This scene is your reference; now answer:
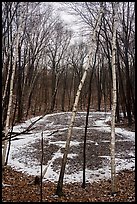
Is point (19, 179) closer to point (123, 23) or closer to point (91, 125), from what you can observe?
point (91, 125)

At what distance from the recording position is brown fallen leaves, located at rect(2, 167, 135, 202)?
22.8ft

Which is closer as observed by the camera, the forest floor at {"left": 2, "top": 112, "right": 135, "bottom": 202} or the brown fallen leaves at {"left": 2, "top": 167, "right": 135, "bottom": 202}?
the brown fallen leaves at {"left": 2, "top": 167, "right": 135, "bottom": 202}

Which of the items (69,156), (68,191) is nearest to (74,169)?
(69,156)

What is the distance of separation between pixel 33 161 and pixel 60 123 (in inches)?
330

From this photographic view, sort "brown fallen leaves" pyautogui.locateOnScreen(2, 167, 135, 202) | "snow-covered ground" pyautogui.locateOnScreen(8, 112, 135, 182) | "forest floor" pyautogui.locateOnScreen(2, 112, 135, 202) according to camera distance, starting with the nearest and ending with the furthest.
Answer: "brown fallen leaves" pyautogui.locateOnScreen(2, 167, 135, 202) < "forest floor" pyautogui.locateOnScreen(2, 112, 135, 202) < "snow-covered ground" pyautogui.locateOnScreen(8, 112, 135, 182)

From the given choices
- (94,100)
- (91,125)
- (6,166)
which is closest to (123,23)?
(91,125)

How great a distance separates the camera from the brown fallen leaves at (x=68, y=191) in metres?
6.94

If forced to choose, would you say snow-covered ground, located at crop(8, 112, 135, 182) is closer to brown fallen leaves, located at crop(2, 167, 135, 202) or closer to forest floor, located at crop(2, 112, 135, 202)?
forest floor, located at crop(2, 112, 135, 202)

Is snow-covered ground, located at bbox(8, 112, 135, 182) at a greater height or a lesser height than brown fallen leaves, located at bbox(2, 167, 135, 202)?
greater

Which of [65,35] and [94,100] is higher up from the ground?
[65,35]

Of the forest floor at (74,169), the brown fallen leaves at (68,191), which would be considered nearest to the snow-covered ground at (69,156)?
the forest floor at (74,169)

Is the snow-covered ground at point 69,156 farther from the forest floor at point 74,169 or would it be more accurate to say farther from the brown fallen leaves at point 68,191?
the brown fallen leaves at point 68,191

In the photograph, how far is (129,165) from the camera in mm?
10039

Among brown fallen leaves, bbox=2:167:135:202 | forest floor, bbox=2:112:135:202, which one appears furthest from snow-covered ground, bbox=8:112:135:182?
brown fallen leaves, bbox=2:167:135:202
